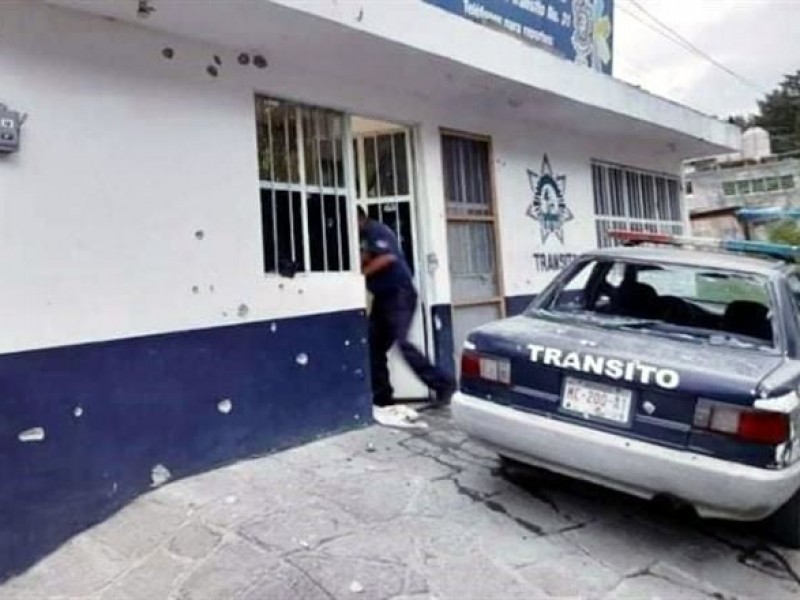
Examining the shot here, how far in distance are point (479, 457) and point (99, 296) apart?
2.74 m

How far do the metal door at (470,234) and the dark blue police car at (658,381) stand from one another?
242 cm

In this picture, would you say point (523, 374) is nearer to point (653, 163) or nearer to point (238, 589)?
point (238, 589)

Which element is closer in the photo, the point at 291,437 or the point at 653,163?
the point at 291,437

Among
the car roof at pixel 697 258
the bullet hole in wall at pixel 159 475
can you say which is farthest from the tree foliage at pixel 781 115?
the bullet hole in wall at pixel 159 475

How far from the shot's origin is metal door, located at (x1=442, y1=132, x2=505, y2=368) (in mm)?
7246

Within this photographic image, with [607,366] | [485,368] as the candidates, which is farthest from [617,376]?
[485,368]

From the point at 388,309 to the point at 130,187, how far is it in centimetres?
268

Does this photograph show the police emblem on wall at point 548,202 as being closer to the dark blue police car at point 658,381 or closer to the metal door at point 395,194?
the metal door at point 395,194

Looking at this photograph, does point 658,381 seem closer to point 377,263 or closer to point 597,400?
point 597,400

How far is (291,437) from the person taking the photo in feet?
17.5

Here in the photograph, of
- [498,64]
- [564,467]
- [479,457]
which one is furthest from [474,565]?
[498,64]

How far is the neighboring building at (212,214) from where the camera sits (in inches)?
156

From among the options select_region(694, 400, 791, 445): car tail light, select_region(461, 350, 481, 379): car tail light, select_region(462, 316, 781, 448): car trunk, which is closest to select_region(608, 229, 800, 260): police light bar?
select_region(462, 316, 781, 448): car trunk

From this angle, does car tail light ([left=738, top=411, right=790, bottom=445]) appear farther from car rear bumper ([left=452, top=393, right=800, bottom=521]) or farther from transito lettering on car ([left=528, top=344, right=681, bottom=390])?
transito lettering on car ([left=528, top=344, right=681, bottom=390])
